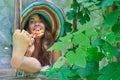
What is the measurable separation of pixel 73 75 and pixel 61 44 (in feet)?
0.54

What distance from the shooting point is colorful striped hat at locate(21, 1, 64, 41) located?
1546mm

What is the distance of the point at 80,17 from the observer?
1.12 m

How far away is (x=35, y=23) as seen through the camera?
1.60 meters

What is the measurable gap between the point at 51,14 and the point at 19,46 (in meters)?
0.33

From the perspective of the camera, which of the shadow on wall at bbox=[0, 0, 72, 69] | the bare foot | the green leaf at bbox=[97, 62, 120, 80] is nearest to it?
the green leaf at bbox=[97, 62, 120, 80]

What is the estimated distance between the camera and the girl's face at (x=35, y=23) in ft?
5.13

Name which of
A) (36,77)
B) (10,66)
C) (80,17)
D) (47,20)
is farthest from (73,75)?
(47,20)

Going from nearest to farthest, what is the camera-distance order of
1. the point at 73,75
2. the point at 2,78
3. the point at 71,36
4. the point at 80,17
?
the point at 71,36 < the point at 73,75 < the point at 80,17 < the point at 2,78

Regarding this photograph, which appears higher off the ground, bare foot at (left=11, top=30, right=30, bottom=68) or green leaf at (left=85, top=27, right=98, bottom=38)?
green leaf at (left=85, top=27, right=98, bottom=38)

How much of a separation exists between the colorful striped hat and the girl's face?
0.03 metres

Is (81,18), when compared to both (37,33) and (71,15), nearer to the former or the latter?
(71,15)

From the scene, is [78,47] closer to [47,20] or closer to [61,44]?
[61,44]

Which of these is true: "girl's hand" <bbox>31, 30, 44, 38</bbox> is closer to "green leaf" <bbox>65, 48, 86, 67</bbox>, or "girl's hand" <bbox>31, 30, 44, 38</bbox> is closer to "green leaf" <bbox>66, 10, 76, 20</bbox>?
"green leaf" <bbox>66, 10, 76, 20</bbox>

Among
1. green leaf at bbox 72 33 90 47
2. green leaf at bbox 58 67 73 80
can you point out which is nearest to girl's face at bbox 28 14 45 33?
green leaf at bbox 58 67 73 80
